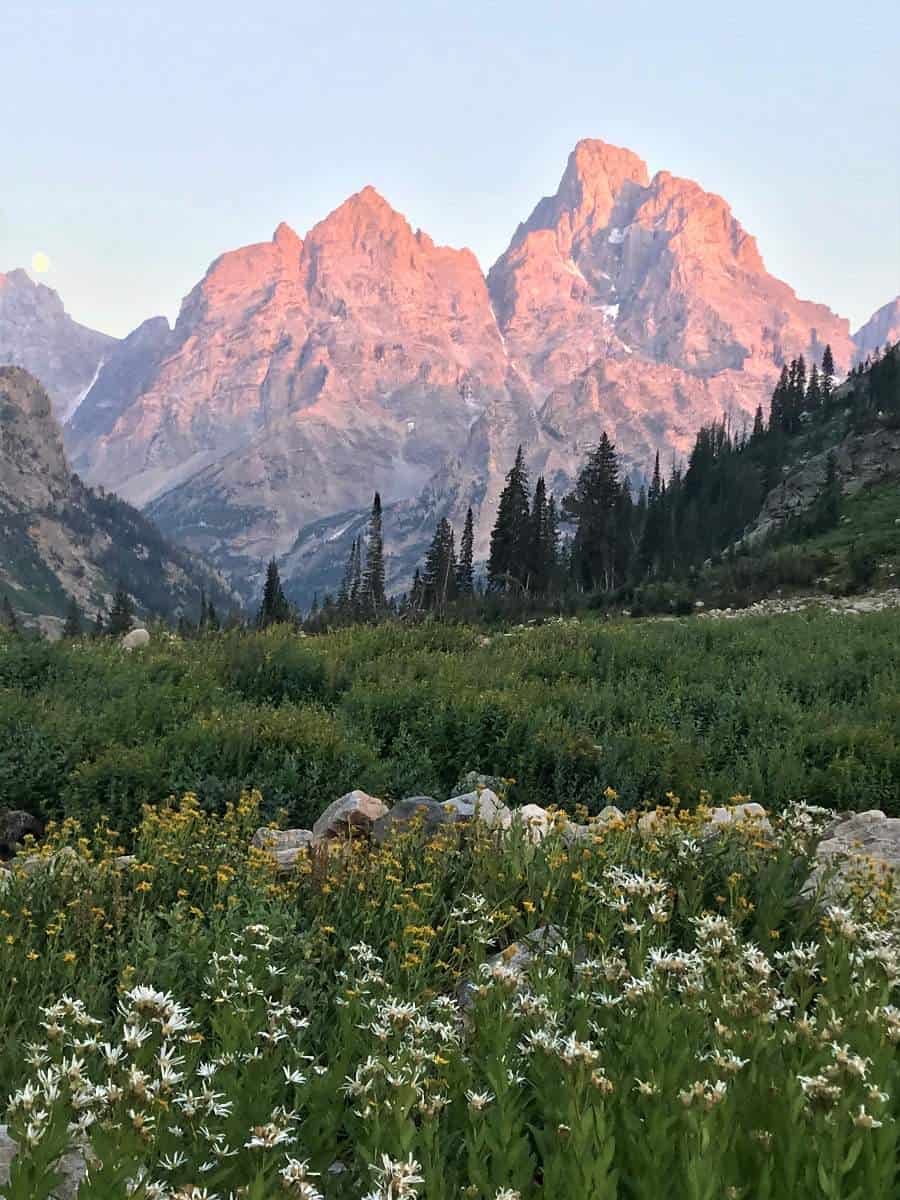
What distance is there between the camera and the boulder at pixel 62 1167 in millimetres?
2752

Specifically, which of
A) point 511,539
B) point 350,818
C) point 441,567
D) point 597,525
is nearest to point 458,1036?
point 350,818

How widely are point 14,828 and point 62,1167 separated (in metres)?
7.09

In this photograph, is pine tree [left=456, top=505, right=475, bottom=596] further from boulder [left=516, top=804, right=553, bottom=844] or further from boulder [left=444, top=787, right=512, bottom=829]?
boulder [left=516, top=804, right=553, bottom=844]

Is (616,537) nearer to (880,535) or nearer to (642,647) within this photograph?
(880,535)

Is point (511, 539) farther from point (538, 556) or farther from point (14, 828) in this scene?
point (14, 828)

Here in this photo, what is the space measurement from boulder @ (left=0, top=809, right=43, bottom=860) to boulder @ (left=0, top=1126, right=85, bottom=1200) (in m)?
6.55

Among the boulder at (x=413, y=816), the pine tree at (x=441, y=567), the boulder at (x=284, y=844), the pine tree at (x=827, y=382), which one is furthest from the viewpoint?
the pine tree at (x=827, y=382)

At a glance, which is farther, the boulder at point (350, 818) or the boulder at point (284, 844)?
the boulder at point (350, 818)

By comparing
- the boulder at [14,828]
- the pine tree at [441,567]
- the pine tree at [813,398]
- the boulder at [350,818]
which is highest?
the pine tree at [813,398]

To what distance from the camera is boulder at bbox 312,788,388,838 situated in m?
8.00

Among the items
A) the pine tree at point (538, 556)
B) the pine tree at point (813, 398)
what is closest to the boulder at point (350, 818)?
the pine tree at point (538, 556)

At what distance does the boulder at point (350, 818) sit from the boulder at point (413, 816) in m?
0.14

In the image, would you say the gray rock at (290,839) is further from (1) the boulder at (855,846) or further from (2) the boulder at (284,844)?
(1) the boulder at (855,846)

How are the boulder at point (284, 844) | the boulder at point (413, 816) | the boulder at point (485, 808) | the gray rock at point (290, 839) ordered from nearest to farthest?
the boulder at point (284, 844)
the boulder at point (485, 808)
the boulder at point (413, 816)
the gray rock at point (290, 839)
